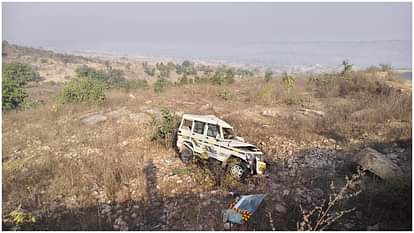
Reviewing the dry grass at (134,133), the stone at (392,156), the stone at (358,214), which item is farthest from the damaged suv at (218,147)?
the stone at (392,156)

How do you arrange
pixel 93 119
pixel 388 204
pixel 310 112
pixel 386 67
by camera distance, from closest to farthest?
pixel 388 204 → pixel 93 119 → pixel 310 112 → pixel 386 67

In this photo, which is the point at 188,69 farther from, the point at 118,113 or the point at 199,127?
the point at 199,127

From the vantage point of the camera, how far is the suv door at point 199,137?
223 inches

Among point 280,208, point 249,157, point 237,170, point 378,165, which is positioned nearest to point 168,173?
point 237,170

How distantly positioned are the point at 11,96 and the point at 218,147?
10.4 m

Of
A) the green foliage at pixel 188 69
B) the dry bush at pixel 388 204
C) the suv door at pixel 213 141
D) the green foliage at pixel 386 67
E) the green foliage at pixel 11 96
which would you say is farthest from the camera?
the green foliage at pixel 188 69

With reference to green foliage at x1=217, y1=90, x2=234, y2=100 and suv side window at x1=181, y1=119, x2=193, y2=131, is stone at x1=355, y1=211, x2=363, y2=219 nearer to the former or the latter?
suv side window at x1=181, y1=119, x2=193, y2=131

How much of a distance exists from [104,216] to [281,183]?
297cm

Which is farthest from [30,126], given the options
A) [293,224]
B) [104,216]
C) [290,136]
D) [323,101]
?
[323,101]

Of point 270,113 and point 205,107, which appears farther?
point 205,107

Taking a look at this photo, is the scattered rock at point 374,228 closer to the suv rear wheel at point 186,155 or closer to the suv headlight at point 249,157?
the suv headlight at point 249,157

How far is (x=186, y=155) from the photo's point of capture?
5.94 m

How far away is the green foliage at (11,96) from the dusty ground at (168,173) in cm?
209

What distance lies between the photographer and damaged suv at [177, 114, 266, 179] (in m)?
5.26
